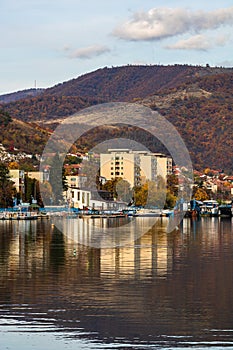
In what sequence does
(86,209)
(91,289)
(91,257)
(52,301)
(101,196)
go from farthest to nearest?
1. (101,196)
2. (86,209)
3. (91,257)
4. (91,289)
5. (52,301)

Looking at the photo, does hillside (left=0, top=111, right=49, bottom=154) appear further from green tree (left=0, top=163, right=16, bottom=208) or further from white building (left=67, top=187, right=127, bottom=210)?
green tree (left=0, top=163, right=16, bottom=208)

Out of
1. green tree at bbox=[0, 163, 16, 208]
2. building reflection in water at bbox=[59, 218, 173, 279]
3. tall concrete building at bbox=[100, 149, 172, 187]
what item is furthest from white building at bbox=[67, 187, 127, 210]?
building reflection in water at bbox=[59, 218, 173, 279]

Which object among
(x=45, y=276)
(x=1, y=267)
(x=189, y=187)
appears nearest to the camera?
(x=45, y=276)

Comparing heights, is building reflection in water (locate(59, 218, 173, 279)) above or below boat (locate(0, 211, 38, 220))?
below

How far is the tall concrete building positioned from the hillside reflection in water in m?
126

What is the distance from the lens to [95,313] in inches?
1030

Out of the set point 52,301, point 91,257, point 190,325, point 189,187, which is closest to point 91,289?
point 52,301

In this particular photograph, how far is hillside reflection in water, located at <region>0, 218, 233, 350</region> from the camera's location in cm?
2303

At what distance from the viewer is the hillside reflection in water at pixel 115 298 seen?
2303 cm

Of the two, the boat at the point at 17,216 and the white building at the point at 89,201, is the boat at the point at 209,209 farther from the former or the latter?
the boat at the point at 17,216

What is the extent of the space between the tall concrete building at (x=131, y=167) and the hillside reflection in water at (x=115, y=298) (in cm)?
12606

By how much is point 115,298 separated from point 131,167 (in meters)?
147

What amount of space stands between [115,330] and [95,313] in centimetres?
249

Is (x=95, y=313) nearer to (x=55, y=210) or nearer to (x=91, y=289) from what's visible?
(x=91, y=289)
